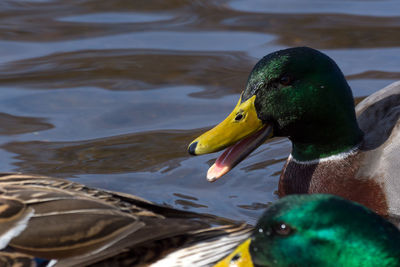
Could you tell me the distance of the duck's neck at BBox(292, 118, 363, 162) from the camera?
5.42m

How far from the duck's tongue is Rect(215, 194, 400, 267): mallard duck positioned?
1.84m

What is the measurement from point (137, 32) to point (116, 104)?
66.9 inches

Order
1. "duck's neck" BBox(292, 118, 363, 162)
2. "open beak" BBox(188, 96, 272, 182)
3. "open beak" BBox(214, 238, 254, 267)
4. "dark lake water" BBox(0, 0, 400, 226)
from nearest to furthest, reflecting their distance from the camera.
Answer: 1. "open beak" BBox(214, 238, 254, 267)
2. "open beak" BBox(188, 96, 272, 182)
3. "duck's neck" BBox(292, 118, 363, 162)
4. "dark lake water" BBox(0, 0, 400, 226)

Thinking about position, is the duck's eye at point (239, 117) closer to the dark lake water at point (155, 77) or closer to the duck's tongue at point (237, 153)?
the duck's tongue at point (237, 153)

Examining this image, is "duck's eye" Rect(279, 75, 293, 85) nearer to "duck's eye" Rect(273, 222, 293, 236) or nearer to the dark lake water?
the dark lake water

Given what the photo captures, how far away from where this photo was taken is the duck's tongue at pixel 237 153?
5.30 metres

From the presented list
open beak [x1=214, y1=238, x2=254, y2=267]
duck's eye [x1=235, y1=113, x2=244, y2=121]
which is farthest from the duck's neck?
open beak [x1=214, y1=238, x2=254, y2=267]

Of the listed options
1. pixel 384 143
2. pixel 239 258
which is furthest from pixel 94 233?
pixel 384 143

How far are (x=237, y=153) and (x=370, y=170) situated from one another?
2.46 feet

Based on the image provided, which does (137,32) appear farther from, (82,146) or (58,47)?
(82,146)

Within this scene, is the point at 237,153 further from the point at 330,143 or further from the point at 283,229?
the point at 283,229

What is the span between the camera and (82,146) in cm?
621

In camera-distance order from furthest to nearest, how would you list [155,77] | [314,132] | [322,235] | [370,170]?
1. [155,77]
2. [314,132]
3. [370,170]
4. [322,235]

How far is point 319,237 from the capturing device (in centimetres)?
337
